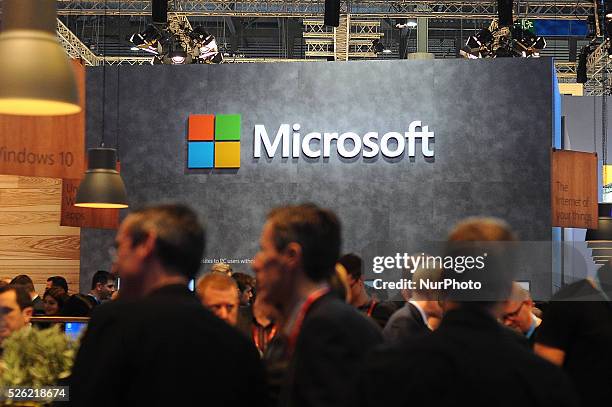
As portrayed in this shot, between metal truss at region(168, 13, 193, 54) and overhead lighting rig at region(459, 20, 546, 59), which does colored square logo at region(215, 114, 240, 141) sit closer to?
metal truss at region(168, 13, 193, 54)

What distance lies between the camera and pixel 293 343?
217cm

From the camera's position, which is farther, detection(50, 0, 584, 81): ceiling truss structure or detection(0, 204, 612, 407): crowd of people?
detection(50, 0, 584, 81): ceiling truss structure

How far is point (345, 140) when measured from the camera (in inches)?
458

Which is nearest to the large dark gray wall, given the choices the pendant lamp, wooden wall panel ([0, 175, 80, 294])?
wooden wall panel ([0, 175, 80, 294])

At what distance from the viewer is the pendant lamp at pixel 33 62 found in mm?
3383

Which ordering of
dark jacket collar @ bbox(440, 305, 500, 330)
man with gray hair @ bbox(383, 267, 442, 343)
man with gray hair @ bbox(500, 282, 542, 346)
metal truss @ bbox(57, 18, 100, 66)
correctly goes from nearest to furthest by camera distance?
dark jacket collar @ bbox(440, 305, 500, 330)
man with gray hair @ bbox(383, 267, 442, 343)
man with gray hair @ bbox(500, 282, 542, 346)
metal truss @ bbox(57, 18, 100, 66)

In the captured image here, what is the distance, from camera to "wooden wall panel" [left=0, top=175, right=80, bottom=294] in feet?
42.7

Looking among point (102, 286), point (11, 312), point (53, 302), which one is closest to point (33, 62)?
point (11, 312)

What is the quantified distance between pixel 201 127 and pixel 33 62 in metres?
8.43

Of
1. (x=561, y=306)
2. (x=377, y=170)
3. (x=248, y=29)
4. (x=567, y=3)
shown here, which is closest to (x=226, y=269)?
(x=377, y=170)

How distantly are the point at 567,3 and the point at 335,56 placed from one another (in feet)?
12.1

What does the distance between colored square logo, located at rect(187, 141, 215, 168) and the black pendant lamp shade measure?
432cm

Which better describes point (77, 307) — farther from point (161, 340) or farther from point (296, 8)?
point (296, 8)

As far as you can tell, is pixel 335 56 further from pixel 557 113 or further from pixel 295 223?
pixel 295 223
